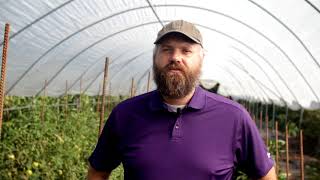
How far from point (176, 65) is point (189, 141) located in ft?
1.03

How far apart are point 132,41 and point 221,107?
8.01 meters

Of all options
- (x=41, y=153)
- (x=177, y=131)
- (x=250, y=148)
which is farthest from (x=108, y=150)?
(x=41, y=153)

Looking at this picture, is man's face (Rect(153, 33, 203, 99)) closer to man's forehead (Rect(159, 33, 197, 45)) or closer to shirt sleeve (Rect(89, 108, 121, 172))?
man's forehead (Rect(159, 33, 197, 45))

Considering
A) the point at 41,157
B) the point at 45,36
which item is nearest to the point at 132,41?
the point at 45,36

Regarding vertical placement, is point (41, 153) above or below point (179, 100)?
below

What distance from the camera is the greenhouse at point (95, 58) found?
181 inches

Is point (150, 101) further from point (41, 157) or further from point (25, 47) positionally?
point (25, 47)

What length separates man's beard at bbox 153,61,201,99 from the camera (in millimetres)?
1836

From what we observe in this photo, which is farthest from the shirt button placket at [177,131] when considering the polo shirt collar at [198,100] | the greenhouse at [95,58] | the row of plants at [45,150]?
the row of plants at [45,150]

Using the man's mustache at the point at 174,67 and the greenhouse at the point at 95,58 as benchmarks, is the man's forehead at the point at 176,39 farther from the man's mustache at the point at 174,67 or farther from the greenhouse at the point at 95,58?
the greenhouse at the point at 95,58

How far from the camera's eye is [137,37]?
9531 mm

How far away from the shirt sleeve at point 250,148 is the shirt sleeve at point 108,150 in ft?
1.73

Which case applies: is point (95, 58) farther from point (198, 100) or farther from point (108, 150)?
point (198, 100)

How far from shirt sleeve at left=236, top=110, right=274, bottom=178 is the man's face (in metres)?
0.27
